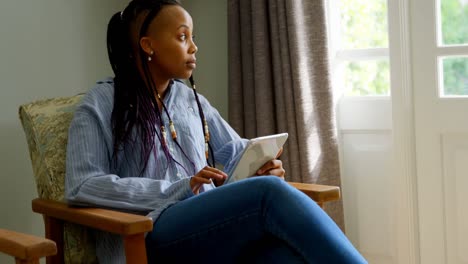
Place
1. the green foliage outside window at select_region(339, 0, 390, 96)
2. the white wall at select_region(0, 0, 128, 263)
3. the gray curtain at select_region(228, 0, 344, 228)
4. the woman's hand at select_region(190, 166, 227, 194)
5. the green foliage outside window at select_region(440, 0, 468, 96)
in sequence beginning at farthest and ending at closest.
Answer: the green foliage outside window at select_region(339, 0, 390, 96) < the gray curtain at select_region(228, 0, 344, 228) < the green foliage outside window at select_region(440, 0, 468, 96) < the white wall at select_region(0, 0, 128, 263) < the woman's hand at select_region(190, 166, 227, 194)

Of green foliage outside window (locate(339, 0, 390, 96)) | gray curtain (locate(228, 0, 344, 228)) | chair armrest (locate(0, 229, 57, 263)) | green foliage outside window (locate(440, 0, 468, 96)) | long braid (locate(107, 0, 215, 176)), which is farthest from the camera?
green foliage outside window (locate(339, 0, 390, 96))

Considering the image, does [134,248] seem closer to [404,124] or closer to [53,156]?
[53,156]

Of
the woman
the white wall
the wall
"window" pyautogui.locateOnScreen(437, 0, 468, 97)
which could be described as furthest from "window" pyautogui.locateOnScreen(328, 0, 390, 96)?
the white wall

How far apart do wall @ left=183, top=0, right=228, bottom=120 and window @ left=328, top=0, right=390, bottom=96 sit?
0.46m

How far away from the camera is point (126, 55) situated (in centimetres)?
Result: 200

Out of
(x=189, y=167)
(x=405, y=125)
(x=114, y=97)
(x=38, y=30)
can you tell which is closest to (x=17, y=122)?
(x=38, y=30)

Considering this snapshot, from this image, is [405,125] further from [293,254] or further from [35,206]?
[35,206]

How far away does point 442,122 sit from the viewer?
100 inches

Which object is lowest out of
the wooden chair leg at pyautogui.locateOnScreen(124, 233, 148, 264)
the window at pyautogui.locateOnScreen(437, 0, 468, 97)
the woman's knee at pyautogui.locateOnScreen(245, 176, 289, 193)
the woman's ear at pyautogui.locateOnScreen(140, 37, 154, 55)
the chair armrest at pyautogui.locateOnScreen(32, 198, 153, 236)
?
the wooden chair leg at pyautogui.locateOnScreen(124, 233, 148, 264)

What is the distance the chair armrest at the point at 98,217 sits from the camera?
61.2 inches

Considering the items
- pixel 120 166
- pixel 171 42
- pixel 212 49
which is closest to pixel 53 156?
pixel 120 166

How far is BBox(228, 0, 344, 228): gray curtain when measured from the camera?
8.63 feet

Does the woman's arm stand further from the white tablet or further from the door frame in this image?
the door frame

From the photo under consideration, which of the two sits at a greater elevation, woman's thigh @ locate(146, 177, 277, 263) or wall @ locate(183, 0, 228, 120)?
wall @ locate(183, 0, 228, 120)
